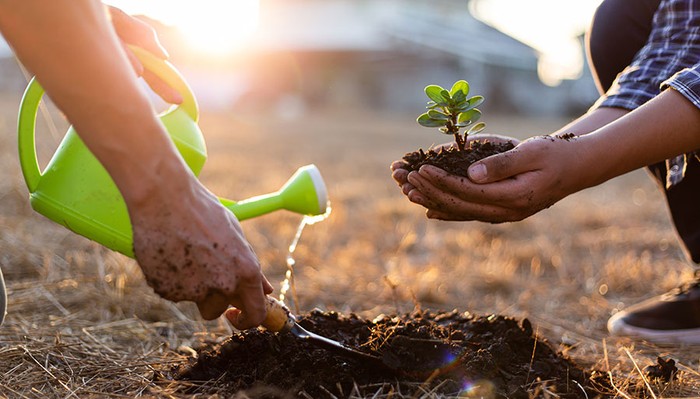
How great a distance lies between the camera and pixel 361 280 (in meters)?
2.69

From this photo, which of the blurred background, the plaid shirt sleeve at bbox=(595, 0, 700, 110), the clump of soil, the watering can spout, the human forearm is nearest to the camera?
the human forearm

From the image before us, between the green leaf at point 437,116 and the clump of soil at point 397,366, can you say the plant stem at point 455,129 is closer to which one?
the green leaf at point 437,116

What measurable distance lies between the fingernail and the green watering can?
1.21ft

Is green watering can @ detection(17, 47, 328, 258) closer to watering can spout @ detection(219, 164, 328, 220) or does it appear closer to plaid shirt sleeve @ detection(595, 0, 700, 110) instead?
watering can spout @ detection(219, 164, 328, 220)

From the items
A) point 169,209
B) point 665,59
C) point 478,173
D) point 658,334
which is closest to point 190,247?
point 169,209

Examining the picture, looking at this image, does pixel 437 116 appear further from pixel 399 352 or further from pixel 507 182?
pixel 399 352

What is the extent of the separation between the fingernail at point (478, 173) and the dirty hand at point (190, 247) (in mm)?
510

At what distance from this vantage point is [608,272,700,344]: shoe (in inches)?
78.4

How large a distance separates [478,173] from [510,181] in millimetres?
79

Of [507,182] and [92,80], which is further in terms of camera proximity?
[507,182]

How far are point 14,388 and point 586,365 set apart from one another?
1361 mm

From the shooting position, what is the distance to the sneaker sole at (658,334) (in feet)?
6.46

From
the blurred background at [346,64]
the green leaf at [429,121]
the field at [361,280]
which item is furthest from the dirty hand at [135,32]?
the blurred background at [346,64]

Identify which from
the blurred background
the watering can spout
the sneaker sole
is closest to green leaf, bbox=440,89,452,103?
the watering can spout
